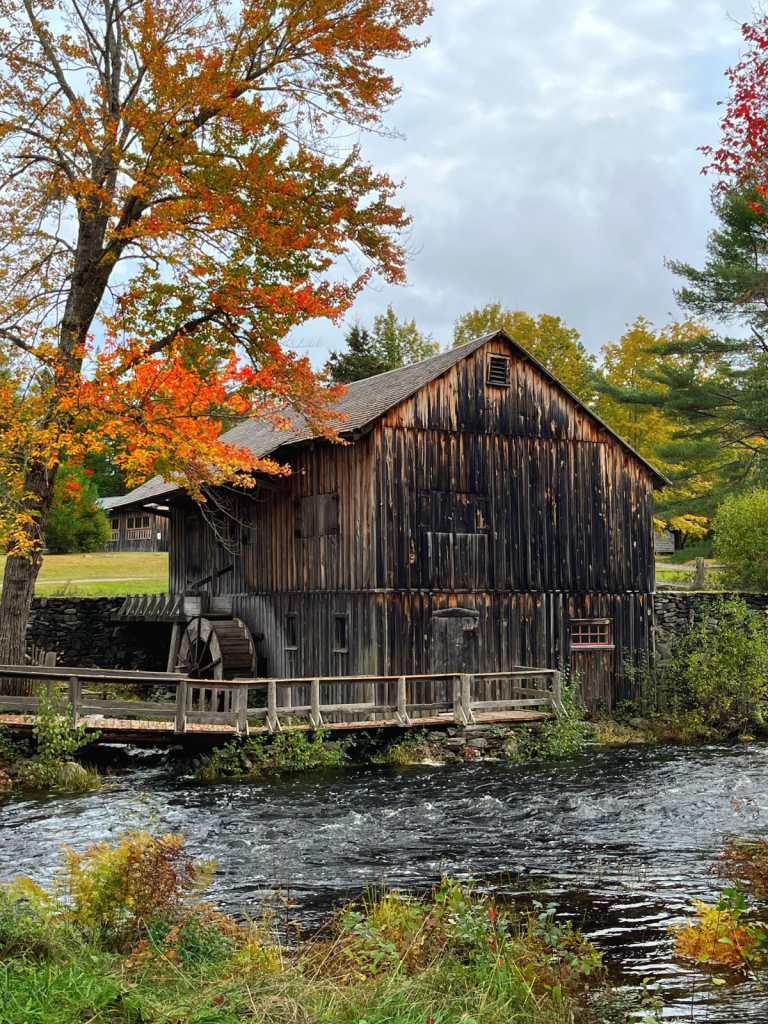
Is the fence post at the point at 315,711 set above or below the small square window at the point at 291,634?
below

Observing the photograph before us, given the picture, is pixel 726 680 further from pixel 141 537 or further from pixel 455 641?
pixel 141 537

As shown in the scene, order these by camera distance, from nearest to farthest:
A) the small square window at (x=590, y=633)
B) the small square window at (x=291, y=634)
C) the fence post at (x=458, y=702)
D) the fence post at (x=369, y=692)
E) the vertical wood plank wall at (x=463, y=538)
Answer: the fence post at (x=458, y=702)
the fence post at (x=369, y=692)
the vertical wood plank wall at (x=463, y=538)
the small square window at (x=291, y=634)
the small square window at (x=590, y=633)

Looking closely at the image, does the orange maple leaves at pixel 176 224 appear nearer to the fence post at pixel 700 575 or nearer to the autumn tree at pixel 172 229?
the autumn tree at pixel 172 229

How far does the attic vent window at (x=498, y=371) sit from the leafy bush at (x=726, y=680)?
7.19 meters

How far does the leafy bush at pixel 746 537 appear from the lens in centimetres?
3188

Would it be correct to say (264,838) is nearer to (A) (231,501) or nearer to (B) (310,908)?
(B) (310,908)

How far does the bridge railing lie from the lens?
1655 cm

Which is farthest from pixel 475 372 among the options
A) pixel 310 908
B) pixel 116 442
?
pixel 310 908

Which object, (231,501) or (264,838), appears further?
(231,501)

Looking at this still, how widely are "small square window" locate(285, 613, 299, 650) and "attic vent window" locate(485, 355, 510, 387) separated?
22.9 ft

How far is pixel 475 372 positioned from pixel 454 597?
16.3 ft

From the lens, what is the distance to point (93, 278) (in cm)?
1777

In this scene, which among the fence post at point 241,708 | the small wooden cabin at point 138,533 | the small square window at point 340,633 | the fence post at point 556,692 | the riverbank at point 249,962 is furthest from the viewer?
the small wooden cabin at point 138,533

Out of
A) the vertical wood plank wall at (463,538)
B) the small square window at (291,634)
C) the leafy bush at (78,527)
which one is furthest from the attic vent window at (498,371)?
the leafy bush at (78,527)
